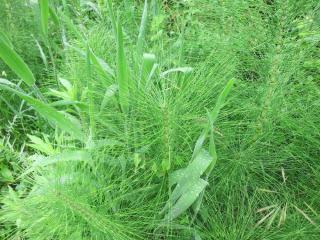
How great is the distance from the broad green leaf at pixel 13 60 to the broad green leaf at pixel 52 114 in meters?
0.05

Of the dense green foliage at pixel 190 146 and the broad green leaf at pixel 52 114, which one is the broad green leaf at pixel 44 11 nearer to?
the dense green foliage at pixel 190 146

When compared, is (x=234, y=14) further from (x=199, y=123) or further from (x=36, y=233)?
(x=36, y=233)

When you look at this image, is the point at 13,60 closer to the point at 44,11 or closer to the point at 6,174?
the point at 44,11

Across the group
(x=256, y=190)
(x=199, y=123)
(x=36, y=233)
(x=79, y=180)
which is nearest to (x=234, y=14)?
(x=199, y=123)

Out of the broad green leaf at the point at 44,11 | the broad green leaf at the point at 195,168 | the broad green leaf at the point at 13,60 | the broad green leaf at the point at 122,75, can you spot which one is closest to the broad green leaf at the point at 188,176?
the broad green leaf at the point at 195,168

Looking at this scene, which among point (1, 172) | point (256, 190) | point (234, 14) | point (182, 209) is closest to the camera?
point (182, 209)

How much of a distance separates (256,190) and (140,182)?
306 millimetres

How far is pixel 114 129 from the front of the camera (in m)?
1.09

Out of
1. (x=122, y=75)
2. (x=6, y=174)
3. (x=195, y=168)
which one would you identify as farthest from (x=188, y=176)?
(x=6, y=174)

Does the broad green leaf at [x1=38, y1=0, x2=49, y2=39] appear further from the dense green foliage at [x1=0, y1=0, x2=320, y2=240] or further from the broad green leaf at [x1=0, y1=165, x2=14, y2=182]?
the broad green leaf at [x1=0, y1=165, x2=14, y2=182]

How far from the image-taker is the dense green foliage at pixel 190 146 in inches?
38.2

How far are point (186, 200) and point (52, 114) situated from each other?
1.29ft

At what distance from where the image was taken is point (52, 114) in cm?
103

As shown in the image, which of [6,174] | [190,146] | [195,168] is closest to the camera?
[195,168]
